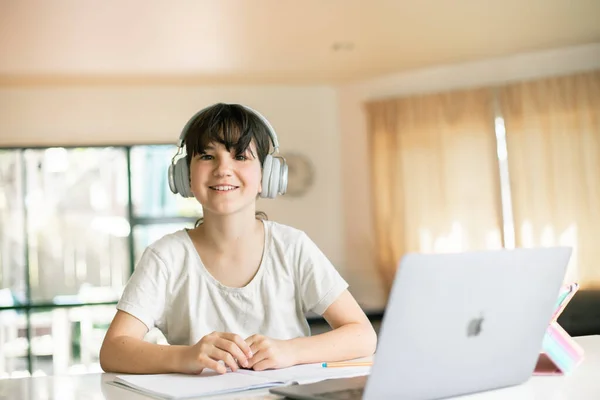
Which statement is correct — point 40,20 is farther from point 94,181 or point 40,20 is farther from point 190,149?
point 190,149

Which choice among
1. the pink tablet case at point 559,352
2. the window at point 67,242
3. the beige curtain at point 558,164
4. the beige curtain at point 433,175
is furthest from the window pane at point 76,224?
the pink tablet case at point 559,352

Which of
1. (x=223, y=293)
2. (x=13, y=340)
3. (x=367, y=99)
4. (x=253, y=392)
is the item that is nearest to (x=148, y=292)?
(x=223, y=293)

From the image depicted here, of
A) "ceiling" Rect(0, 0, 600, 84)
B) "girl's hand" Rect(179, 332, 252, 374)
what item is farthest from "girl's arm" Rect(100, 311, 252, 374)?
"ceiling" Rect(0, 0, 600, 84)

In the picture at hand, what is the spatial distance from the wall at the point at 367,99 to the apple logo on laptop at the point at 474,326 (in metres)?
5.49

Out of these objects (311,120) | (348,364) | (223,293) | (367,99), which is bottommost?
(348,364)

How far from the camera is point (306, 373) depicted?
126 centimetres

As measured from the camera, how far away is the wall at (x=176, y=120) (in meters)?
6.64

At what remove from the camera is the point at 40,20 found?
→ 4.79 meters

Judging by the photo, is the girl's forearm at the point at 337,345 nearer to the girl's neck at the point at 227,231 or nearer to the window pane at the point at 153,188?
the girl's neck at the point at 227,231

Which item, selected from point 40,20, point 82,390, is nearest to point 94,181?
point 40,20

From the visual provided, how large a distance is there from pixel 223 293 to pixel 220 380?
Result: 41 cm

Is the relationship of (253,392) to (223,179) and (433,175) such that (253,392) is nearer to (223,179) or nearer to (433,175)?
(223,179)

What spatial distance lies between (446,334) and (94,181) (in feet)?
19.8

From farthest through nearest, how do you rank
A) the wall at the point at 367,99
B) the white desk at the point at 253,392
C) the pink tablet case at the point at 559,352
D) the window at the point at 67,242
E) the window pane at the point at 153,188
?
the window pane at the point at 153,188, the window at the point at 67,242, the wall at the point at 367,99, the pink tablet case at the point at 559,352, the white desk at the point at 253,392
